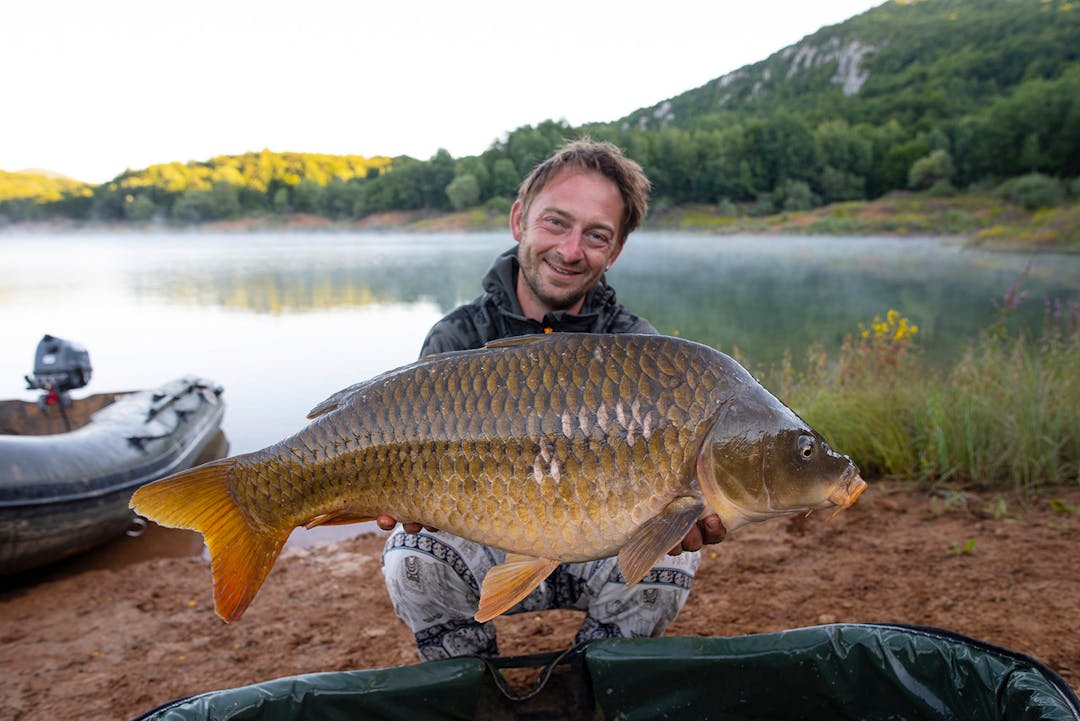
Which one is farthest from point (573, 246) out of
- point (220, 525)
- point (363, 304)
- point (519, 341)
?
point (363, 304)

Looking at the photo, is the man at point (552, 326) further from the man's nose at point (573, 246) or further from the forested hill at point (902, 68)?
the forested hill at point (902, 68)

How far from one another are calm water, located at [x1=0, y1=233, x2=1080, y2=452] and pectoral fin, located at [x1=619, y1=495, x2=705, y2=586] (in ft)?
16.3

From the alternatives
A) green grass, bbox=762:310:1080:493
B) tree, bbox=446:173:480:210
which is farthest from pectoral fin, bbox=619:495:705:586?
tree, bbox=446:173:480:210

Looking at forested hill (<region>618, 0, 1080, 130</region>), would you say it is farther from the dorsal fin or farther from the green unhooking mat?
the dorsal fin

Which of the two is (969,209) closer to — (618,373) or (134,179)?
(618,373)

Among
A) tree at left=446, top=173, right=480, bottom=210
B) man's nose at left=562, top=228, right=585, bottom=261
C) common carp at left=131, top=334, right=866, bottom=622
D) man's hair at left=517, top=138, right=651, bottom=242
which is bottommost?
common carp at left=131, top=334, right=866, bottom=622

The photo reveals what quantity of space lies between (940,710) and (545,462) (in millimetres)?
960

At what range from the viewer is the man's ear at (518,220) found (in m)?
1.96

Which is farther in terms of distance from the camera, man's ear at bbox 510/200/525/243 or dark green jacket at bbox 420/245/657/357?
man's ear at bbox 510/200/525/243

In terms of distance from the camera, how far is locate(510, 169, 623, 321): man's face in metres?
1.81

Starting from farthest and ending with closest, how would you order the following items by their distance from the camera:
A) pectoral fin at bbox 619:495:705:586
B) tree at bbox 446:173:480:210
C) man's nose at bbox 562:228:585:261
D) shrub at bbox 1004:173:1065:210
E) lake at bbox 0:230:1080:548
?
tree at bbox 446:173:480:210
shrub at bbox 1004:173:1065:210
lake at bbox 0:230:1080:548
man's nose at bbox 562:228:585:261
pectoral fin at bbox 619:495:705:586

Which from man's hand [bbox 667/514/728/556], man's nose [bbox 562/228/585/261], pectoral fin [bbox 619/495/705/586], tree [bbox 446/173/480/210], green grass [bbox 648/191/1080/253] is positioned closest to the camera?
pectoral fin [bbox 619/495/705/586]

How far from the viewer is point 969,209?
92.8 feet

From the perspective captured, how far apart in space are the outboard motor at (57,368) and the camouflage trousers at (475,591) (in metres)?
3.31
